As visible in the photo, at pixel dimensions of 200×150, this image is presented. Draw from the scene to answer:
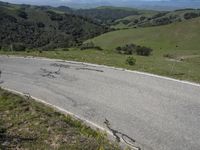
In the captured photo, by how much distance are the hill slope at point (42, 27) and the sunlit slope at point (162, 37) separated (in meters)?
19.9

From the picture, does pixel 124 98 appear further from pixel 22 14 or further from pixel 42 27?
pixel 22 14

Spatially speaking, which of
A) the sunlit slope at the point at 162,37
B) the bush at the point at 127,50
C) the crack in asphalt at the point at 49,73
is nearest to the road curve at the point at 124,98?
the crack in asphalt at the point at 49,73

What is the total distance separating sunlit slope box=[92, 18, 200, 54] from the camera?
74.8 meters

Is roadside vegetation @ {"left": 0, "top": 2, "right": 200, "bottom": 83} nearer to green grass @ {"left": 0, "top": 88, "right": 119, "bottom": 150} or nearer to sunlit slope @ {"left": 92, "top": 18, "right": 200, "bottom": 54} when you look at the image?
sunlit slope @ {"left": 92, "top": 18, "right": 200, "bottom": 54}

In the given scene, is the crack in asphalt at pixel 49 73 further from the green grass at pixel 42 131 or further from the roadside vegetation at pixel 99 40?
the green grass at pixel 42 131

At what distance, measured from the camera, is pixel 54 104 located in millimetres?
11688

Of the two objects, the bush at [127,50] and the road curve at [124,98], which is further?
the bush at [127,50]

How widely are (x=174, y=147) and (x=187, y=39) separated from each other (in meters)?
71.6

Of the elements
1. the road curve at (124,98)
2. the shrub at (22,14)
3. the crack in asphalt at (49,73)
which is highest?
the road curve at (124,98)

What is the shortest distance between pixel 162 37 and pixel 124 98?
73027mm

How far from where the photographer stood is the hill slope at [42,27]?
115m

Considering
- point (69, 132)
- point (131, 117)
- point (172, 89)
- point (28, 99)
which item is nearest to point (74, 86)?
point (28, 99)

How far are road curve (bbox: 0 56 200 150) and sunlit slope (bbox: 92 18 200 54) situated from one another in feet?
186

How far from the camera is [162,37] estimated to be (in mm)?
83125
